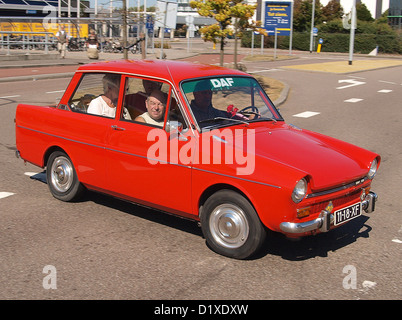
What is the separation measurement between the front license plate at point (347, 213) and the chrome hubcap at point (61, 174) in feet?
10.6

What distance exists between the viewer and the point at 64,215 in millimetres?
6348

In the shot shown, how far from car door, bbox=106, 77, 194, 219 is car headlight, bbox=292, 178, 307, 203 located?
1.10 meters

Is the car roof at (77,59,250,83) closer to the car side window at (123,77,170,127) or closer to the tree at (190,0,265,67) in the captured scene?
the car side window at (123,77,170,127)

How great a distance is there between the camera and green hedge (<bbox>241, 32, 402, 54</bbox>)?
5816cm

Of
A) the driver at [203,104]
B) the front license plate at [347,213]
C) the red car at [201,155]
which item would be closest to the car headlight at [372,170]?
the red car at [201,155]

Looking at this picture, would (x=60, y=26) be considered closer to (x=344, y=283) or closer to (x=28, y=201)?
(x=28, y=201)

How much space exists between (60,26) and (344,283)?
36498 mm

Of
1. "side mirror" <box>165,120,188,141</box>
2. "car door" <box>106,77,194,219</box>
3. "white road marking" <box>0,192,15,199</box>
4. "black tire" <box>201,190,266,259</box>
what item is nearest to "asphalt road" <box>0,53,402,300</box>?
"white road marking" <box>0,192,15,199</box>

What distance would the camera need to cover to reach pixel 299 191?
15.6 feet

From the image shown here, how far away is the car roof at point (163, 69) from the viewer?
5.84 metres

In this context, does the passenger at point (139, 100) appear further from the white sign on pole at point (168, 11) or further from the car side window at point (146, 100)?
the white sign on pole at point (168, 11)

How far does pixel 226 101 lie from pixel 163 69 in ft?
2.50

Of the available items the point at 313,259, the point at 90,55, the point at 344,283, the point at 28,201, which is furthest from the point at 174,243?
the point at 90,55
